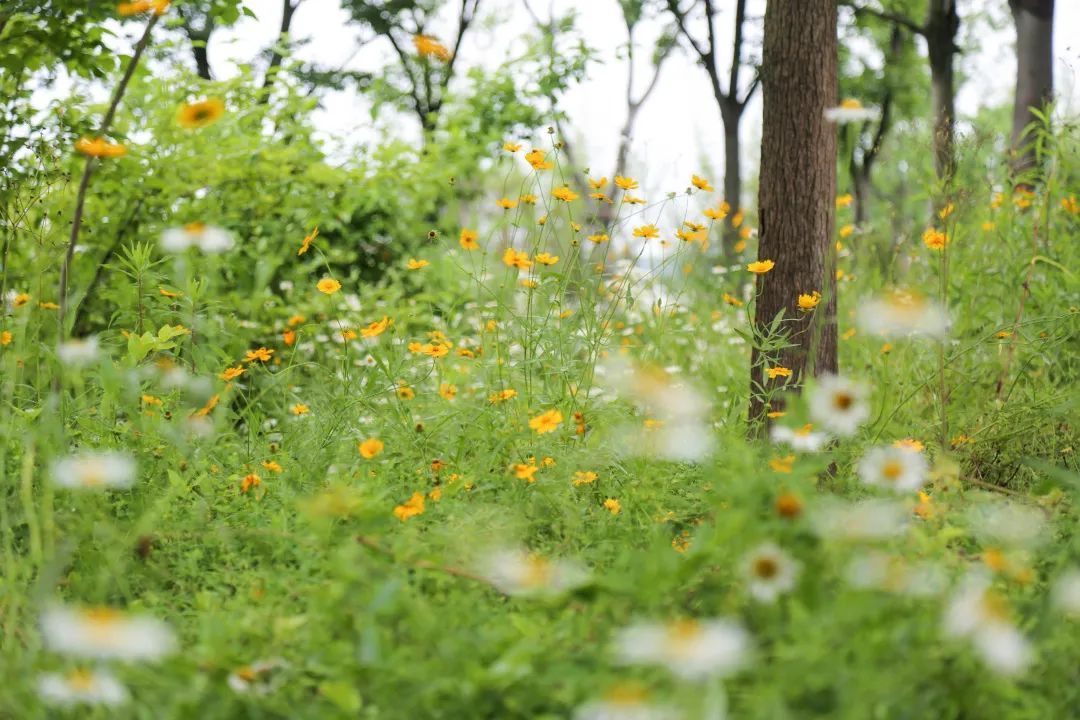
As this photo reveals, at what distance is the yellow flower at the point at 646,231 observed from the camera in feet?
9.75

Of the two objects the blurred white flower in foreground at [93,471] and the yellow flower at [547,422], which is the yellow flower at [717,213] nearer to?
the yellow flower at [547,422]

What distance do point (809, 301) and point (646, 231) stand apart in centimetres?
57

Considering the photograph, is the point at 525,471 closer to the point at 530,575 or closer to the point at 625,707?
the point at 530,575

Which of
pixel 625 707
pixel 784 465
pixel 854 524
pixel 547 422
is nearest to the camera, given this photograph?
pixel 625 707

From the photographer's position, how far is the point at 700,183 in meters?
2.91

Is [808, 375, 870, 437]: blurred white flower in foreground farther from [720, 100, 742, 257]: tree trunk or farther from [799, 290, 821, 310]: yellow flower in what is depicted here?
[720, 100, 742, 257]: tree trunk

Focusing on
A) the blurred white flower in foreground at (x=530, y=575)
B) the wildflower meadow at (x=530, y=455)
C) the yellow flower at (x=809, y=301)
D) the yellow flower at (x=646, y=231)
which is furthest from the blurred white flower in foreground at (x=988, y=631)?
the yellow flower at (x=646, y=231)

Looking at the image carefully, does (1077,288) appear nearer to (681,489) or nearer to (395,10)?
(681,489)

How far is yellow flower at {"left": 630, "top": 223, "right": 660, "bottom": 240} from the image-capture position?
9.75ft

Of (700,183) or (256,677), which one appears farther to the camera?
(700,183)

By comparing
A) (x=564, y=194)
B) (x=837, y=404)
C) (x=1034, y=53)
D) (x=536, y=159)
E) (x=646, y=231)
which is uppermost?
(x=1034, y=53)

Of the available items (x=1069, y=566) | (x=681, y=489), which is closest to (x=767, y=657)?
(x=1069, y=566)

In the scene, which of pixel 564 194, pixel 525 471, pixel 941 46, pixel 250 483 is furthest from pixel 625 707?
pixel 941 46

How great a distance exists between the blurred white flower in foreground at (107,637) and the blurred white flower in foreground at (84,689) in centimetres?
3
